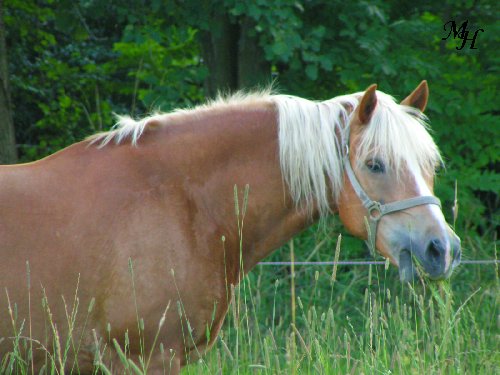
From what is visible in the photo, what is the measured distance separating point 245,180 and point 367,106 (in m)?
0.65

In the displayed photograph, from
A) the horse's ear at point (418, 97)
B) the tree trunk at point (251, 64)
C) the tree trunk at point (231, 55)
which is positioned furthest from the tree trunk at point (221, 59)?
the horse's ear at point (418, 97)

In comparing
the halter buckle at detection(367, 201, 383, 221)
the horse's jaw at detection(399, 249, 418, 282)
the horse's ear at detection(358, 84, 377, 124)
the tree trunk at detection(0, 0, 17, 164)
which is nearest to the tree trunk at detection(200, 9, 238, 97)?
the tree trunk at detection(0, 0, 17, 164)

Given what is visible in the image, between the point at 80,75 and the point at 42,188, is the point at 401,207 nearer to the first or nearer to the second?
the point at 42,188

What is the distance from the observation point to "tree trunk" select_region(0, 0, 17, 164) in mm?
7301

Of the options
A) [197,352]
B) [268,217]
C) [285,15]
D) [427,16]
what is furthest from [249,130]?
[427,16]

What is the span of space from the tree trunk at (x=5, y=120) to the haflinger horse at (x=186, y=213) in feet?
12.3

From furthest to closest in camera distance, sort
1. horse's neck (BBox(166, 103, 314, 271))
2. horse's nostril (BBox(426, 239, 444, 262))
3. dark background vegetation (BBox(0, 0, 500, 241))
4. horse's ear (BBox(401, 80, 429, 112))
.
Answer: dark background vegetation (BBox(0, 0, 500, 241)) < horse's ear (BBox(401, 80, 429, 112)) < horse's neck (BBox(166, 103, 314, 271)) < horse's nostril (BBox(426, 239, 444, 262))

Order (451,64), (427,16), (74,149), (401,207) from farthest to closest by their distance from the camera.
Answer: (427,16) → (451,64) → (74,149) → (401,207)

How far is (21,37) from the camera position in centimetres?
957

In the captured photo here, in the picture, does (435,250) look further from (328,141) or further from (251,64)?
(251,64)

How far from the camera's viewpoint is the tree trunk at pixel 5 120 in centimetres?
730

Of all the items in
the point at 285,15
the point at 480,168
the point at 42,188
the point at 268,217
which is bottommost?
the point at 480,168

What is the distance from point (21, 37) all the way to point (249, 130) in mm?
6524

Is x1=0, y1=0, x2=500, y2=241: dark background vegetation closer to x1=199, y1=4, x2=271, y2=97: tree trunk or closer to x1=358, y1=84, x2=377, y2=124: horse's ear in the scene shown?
x1=199, y1=4, x2=271, y2=97: tree trunk
